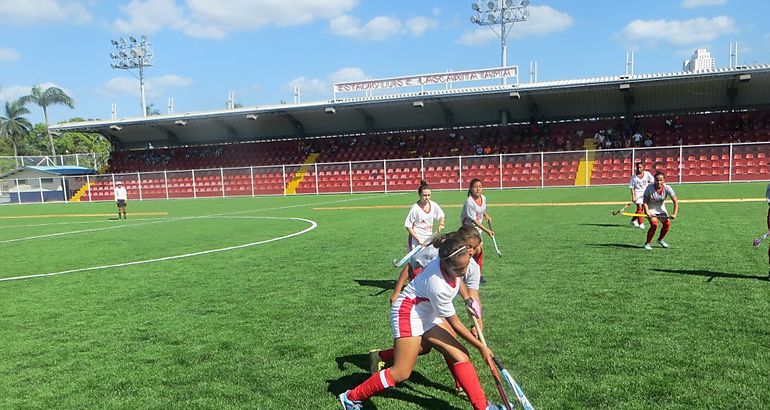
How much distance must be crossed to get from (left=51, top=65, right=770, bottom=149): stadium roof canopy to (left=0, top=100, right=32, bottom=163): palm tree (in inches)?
1817

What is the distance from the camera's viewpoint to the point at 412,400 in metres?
4.49

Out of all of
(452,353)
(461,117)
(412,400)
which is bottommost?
(412,400)

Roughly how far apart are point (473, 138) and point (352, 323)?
35.1 m

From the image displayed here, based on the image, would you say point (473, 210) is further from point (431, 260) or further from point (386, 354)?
point (386, 354)

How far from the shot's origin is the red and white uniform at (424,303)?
3.98 m

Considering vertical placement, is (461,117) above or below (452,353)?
above

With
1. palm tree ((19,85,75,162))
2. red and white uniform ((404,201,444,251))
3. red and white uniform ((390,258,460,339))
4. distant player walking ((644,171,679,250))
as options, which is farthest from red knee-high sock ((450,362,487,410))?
palm tree ((19,85,75,162))

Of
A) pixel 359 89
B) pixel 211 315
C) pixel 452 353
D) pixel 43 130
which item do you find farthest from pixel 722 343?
pixel 43 130

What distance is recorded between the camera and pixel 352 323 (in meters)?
6.59

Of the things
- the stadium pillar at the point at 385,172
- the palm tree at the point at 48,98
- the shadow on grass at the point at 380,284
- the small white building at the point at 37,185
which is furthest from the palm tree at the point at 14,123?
the shadow on grass at the point at 380,284

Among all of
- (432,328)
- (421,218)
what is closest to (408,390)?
(432,328)

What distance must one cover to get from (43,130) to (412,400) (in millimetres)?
104572

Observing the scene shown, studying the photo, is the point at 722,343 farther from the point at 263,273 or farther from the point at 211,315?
the point at 263,273

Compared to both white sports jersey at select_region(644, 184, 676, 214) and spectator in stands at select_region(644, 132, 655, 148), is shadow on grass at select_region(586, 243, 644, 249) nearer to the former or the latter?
white sports jersey at select_region(644, 184, 676, 214)
